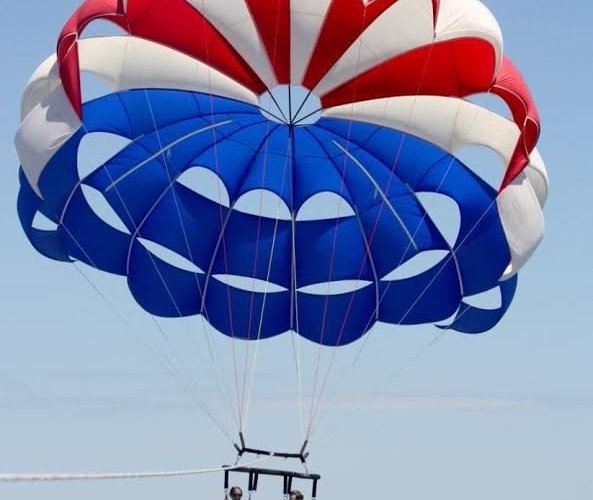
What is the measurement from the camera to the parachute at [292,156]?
13.8m

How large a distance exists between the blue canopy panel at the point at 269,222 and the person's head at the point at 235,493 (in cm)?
329

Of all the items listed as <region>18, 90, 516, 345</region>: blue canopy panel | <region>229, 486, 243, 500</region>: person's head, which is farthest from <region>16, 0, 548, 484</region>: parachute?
<region>229, 486, 243, 500</region>: person's head

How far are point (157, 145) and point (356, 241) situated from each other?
289cm

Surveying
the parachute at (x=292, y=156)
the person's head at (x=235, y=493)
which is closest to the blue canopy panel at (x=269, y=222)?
the parachute at (x=292, y=156)

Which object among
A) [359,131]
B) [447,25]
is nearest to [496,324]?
[359,131]

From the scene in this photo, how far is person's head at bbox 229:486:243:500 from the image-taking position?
42.2ft

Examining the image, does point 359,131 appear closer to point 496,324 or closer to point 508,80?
point 508,80

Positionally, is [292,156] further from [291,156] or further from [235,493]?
[235,493]

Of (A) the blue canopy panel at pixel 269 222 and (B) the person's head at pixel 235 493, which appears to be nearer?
(B) the person's head at pixel 235 493

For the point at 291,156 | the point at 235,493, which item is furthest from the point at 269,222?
the point at 235,493

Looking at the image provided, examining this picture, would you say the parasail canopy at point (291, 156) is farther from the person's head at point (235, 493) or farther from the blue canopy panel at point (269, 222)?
the person's head at point (235, 493)

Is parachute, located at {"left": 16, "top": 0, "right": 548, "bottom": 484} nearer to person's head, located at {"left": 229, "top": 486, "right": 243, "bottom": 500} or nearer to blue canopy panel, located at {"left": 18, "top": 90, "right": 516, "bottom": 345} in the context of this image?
blue canopy panel, located at {"left": 18, "top": 90, "right": 516, "bottom": 345}

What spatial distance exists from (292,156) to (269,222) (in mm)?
968

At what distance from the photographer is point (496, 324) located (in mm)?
15945
